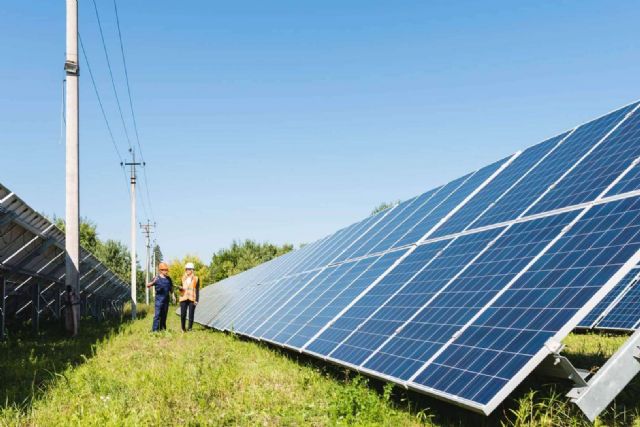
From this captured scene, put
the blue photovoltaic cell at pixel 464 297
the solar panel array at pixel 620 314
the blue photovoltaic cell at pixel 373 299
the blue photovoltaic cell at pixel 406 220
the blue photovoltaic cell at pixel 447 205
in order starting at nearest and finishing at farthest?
the blue photovoltaic cell at pixel 464 297, the blue photovoltaic cell at pixel 373 299, the blue photovoltaic cell at pixel 447 205, the blue photovoltaic cell at pixel 406 220, the solar panel array at pixel 620 314

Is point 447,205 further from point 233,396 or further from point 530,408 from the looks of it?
point 530,408

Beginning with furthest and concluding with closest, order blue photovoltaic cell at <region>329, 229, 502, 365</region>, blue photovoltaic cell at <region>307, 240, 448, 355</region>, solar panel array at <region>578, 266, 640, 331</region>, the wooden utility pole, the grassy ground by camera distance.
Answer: the wooden utility pole < solar panel array at <region>578, 266, 640, 331</region> < blue photovoltaic cell at <region>307, 240, 448, 355</region> < blue photovoltaic cell at <region>329, 229, 502, 365</region> < the grassy ground

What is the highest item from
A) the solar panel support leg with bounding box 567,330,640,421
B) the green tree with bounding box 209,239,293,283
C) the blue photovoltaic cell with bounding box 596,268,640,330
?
the solar panel support leg with bounding box 567,330,640,421

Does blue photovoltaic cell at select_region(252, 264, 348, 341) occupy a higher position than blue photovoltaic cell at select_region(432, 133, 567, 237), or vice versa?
blue photovoltaic cell at select_region(432, 133, 567, 237)

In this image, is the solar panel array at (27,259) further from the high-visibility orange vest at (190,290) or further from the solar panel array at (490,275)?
the solar panel array at (490,275)

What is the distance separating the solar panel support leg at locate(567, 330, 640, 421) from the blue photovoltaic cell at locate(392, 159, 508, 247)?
18.4ft

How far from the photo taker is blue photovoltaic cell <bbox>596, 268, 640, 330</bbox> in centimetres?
1469

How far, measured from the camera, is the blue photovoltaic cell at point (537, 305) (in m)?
5.14

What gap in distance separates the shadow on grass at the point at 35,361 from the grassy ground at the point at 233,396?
0.10 feet

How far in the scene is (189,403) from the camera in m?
7.01

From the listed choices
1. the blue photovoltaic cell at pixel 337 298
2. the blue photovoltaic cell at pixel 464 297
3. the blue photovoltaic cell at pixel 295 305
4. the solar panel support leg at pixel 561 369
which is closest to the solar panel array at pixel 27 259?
the blue photovoltaic cell at pixel 295 305

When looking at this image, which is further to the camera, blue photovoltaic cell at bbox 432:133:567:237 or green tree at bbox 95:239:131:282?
green tree at bbox 95:239:131:282

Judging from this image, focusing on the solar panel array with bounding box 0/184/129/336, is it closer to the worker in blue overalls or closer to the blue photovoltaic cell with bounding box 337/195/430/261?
the worker in blue overalls

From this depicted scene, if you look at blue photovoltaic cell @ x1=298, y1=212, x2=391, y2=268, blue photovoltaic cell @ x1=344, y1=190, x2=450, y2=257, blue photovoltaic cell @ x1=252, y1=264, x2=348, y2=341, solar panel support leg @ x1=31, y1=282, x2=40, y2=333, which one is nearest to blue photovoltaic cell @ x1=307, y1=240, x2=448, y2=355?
blue photovoltaic cell @ x1=344, y1=190, x2=450, y2=257
